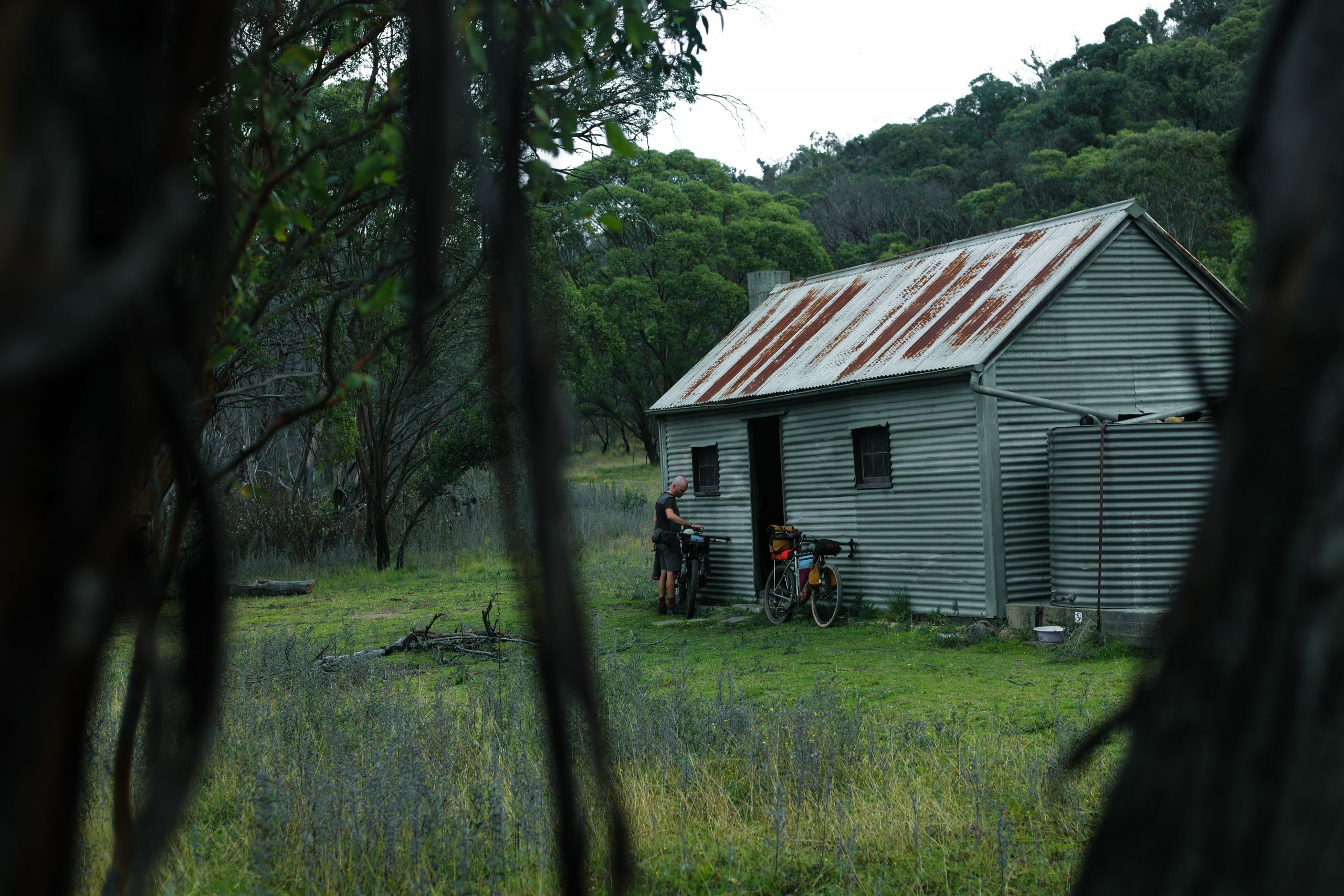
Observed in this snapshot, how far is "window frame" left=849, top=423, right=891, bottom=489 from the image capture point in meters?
15.6

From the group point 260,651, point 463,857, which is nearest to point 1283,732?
point 463,857

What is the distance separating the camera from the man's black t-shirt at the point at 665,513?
17.3 metres

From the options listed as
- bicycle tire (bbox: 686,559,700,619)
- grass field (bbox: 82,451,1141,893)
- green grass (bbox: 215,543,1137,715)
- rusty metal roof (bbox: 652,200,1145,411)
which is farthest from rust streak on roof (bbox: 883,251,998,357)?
grass field (bbox: 82,451,1141,893)

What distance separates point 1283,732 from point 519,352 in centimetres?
43

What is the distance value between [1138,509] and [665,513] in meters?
7.00

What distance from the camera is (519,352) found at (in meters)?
0.54

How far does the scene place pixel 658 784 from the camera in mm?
6184

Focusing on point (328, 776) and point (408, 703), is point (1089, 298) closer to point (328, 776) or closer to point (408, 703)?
point (408, 703)

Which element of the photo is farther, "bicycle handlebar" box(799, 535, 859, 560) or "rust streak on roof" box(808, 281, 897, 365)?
"rust streak on roof" box(808, 281, 897, 365)

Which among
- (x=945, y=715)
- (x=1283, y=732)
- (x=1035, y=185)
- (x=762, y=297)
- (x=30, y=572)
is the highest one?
(x=1035, y=185)

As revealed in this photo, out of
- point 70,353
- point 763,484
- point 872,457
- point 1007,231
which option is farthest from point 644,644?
point 70,353

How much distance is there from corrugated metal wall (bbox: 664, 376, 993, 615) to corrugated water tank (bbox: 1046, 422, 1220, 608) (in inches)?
55.6

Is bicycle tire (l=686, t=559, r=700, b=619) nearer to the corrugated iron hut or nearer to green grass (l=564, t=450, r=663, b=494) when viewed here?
the corrugated iron hut

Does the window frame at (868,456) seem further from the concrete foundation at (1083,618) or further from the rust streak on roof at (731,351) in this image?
the rust streak on roof at (731,351)
